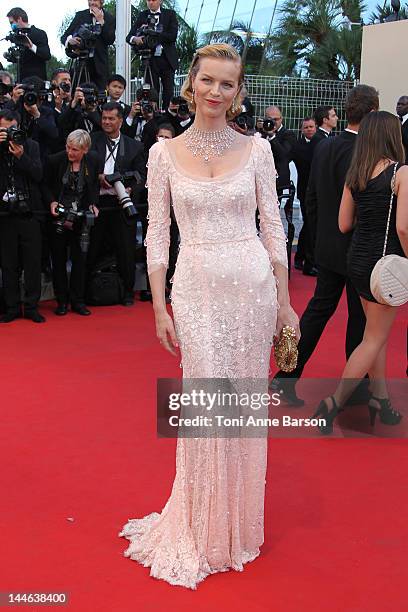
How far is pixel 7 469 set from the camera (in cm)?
400

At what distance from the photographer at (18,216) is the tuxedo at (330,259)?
9.08 feet

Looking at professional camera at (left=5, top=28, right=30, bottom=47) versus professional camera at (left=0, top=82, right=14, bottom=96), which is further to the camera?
professional camera at (left=5, top=28, right=30, bottom=47)

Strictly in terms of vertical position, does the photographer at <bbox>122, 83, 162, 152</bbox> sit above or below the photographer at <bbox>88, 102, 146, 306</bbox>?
above

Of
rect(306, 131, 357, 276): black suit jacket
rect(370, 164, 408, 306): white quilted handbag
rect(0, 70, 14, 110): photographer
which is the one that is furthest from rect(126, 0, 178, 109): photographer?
A: rect(370, 164, 408, 306): white quilted handbag

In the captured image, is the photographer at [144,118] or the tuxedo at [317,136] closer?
the photographer at [144,118]

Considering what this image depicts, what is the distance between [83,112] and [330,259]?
3748mm

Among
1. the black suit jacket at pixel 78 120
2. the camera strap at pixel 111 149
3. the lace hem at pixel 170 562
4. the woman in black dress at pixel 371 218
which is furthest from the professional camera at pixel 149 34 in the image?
the lace hem at pixel 170 562

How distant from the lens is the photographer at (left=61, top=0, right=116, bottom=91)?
348 inches

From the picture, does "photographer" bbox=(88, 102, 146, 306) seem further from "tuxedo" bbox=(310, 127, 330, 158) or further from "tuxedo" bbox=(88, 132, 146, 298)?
"tuxedo" bbox=(310, 127, 330, 158)

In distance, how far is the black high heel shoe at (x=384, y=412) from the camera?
4.67 m

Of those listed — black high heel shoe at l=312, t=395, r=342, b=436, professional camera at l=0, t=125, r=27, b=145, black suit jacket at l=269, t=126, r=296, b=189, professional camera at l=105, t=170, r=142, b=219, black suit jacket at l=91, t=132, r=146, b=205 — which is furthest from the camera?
black suit jacket at l=269, t=126, r=296, b=189

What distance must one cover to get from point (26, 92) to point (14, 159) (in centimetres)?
84

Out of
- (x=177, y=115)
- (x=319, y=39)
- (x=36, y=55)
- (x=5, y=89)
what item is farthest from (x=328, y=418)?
(x=319, y=39)

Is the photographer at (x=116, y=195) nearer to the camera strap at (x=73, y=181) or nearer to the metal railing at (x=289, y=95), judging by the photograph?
the camera strap at (x=73, y=181)
